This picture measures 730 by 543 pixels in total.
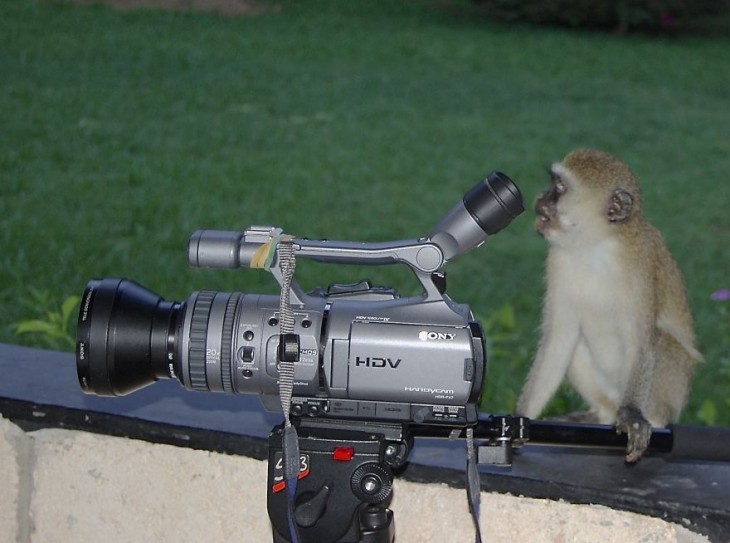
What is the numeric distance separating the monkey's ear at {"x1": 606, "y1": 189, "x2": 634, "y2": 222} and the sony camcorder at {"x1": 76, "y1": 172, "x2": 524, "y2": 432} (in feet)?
3.54

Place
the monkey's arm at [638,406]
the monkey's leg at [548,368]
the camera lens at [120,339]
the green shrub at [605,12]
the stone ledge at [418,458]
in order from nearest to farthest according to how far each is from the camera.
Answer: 1. the camera lens at [120,339]
2. the stone ledge at [418,458]
3. the monkey's arm at [638,406]
4. the monkey's leg at [548,368]
5. the green shrub at [605,12]

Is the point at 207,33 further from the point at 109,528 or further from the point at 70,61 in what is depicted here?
the point at 109,528

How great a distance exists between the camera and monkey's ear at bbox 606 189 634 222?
2770 mm

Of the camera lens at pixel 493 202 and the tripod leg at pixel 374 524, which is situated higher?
the camera lens at pixel 493 202

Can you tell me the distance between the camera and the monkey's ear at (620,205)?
9.09 feet

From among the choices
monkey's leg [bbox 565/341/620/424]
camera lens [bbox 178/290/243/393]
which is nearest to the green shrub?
monkey's leg [bbox 565/341/620/424]

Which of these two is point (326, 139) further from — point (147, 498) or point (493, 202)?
point (493, 202)

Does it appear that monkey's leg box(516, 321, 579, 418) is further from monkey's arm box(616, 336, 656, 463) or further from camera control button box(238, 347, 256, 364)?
camera control button box(238, 347, 256, 364)

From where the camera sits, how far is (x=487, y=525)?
2180 mm

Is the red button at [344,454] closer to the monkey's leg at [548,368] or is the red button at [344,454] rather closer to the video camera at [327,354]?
the video camera at [327,354]

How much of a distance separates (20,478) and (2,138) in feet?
14.9

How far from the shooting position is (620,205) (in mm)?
2783

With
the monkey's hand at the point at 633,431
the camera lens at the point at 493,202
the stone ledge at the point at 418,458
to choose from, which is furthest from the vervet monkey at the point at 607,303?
the camera lens at the point at 493,202

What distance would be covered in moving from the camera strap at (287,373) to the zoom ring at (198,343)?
0.13 meters
